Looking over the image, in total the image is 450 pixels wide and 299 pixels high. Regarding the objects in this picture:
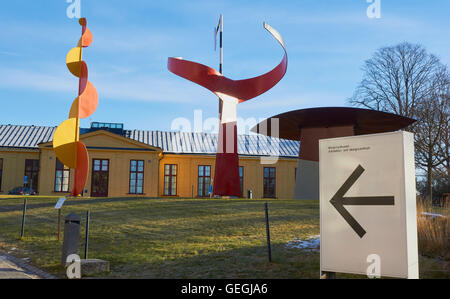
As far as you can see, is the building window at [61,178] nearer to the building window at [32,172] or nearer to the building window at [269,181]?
the building window at [32,172]

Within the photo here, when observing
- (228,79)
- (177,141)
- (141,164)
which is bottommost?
(141,164)

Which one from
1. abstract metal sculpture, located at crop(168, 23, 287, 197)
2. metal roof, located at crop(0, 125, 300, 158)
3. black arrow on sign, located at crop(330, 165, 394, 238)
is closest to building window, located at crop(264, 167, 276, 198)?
metal roof, located at crop(0, 125, 300, 158)

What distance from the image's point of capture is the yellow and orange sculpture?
1802 centimetres

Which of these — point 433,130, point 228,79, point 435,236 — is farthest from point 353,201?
point 433,130

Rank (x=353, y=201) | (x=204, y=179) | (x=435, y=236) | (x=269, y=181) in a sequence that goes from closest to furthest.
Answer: (x=353, y=201) → (x=435, y=236) → (x=204, y=179) → (x=269, y=181)

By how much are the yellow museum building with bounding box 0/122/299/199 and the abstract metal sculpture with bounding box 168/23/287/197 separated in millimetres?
10918

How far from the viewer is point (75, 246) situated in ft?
25.7

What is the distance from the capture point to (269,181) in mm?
33750

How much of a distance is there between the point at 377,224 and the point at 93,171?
27.6 m

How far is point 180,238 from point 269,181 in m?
24.0

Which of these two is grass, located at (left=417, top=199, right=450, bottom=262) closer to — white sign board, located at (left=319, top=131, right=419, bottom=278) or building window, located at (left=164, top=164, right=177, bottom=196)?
white sign board, located at (left=319, top=131, right=419, bottom=278)

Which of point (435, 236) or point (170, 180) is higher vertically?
point (170, 180)

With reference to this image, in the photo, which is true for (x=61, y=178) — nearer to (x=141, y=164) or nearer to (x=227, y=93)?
(x=141, y=164)

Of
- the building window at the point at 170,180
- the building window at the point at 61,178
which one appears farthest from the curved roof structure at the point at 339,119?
the building window at the point at 61,178
